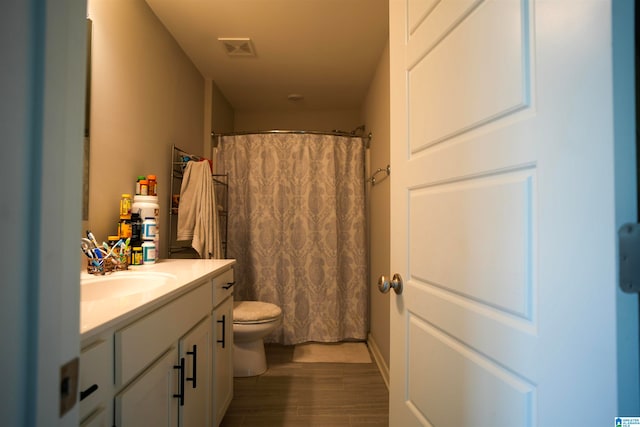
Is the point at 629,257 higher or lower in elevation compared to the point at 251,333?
higher

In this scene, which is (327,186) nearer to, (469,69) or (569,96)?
(469,69)

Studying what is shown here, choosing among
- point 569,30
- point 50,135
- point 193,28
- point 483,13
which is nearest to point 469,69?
point 483,13

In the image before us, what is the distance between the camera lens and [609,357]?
1.38 ft

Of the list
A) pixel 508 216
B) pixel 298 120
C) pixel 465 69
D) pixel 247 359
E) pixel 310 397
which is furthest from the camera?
pixel 298 120

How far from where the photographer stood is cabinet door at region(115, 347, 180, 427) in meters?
0.76

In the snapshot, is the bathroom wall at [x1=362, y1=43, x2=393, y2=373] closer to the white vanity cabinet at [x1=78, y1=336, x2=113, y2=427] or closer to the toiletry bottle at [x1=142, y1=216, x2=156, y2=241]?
the toiletry bottle at [x1=142, y1=216, x2=156, y2=241]

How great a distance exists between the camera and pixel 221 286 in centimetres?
151

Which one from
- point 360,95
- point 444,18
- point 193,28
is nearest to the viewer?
point 444,18

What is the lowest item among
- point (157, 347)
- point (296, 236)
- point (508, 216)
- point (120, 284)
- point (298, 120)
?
point (157, 347)

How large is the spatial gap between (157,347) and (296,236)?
6.11ft

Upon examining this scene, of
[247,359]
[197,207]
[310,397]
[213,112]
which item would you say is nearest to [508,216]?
[310,397]

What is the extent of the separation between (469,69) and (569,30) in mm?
234

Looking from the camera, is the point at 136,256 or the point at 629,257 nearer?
the point at 629,257

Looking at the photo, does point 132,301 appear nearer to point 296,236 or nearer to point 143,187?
point 143,187
